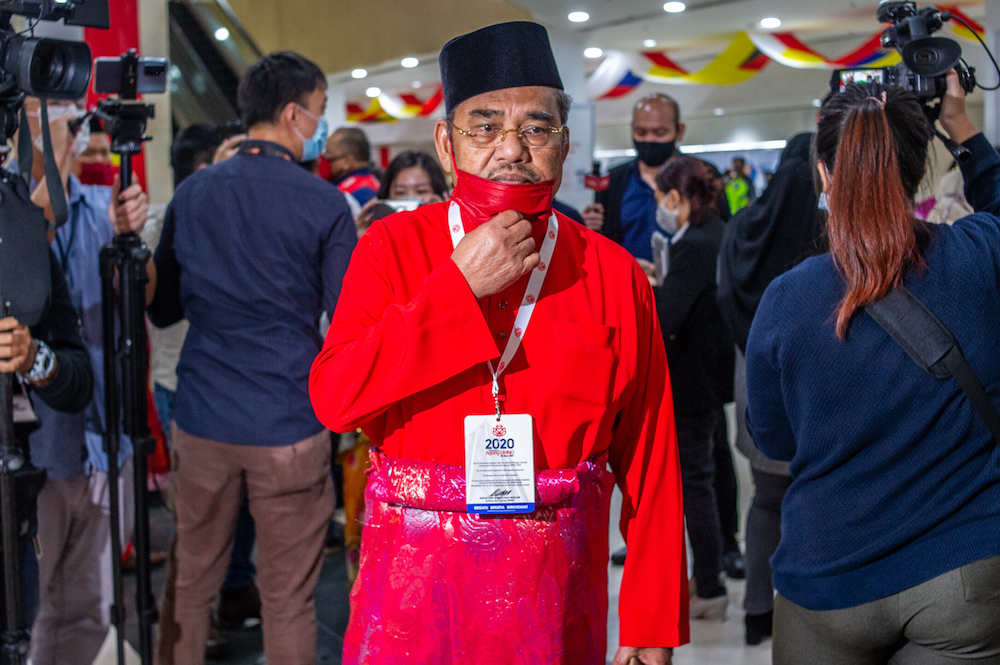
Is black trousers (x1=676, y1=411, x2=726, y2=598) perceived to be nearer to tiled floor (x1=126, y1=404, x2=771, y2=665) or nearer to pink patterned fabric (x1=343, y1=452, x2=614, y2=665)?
tiled floor (x1=126, y1=404, x2=771, y2=665)

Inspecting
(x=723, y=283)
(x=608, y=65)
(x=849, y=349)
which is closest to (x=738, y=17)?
(x=608, y=65)

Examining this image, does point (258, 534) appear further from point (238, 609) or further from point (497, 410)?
point (497, 410)

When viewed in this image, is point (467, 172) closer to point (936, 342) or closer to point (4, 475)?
point (936, 342)

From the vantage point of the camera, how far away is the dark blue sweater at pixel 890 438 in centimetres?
141

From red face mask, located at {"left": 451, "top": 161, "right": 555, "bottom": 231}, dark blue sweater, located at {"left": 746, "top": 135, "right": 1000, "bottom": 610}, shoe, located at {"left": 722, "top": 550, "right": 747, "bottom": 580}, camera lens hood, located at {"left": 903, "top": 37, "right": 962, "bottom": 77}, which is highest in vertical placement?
camera lens hood, located at {"left": 903, "top": 37, "right": 962, "bottom": 77}

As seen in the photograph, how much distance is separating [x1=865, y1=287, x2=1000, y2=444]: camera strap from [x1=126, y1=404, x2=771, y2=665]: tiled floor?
5.73 feet

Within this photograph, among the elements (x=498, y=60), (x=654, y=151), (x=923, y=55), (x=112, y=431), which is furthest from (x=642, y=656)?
(x=654, y=151)

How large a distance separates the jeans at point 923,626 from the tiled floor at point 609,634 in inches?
58.6

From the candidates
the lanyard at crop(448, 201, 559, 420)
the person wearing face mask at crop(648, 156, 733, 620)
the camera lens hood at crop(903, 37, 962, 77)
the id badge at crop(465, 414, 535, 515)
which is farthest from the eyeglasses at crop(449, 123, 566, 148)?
the person wearing face mask at crop(648, 156, 733, 620)

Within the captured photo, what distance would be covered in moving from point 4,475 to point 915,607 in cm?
175

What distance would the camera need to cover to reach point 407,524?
127cm

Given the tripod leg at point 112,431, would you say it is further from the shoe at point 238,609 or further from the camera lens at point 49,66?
the shoe at point 238,609

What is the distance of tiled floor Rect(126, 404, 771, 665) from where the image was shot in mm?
2898

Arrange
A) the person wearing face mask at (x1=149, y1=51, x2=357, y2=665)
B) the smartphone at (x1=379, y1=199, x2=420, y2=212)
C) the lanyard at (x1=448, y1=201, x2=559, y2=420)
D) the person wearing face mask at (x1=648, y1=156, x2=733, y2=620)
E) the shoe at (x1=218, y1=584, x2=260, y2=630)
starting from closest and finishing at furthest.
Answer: the lanyard at (x1=448, y1=201, x2=559, y2=420), the person wearing face mask at (x1=149, y1=51, x2=357, y2=665), the smartphone at (x1=379, y1=199, x2=420, y2=212), the person wearing face mask at (x1=648, y1=156, x2=733, y2=620), the shoe at (x1=218, y1=584, x2=260, y2=630)
